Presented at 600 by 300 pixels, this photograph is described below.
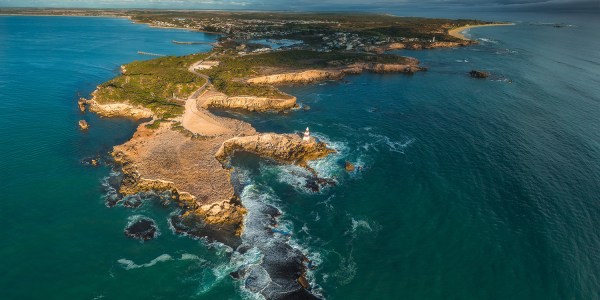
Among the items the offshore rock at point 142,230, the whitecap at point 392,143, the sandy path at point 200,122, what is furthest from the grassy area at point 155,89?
the whitecap at point 392,143

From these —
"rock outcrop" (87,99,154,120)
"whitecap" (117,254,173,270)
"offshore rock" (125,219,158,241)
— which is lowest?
"whitecap" (117,254,173,270)

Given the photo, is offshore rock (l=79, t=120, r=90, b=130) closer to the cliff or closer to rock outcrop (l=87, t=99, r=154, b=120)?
rock outcrop (l=87, t=99, r=154, b=120)

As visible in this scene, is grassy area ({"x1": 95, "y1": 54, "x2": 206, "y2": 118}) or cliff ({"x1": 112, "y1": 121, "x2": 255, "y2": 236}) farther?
grassy area ({"x1": 95, "y1": 54, "x2": 206, "y2": 118})

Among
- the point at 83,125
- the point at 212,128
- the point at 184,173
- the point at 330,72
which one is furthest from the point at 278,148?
the point at 330,72

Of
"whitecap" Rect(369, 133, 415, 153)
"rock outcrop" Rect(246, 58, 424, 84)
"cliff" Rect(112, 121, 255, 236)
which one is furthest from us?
"rock outcrop" Rect(246, 58, 424, 84)

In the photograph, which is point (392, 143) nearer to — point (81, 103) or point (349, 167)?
point (349, 167)

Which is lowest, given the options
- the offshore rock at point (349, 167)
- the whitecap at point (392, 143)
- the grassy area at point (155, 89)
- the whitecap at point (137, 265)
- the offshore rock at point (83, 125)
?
the whitecap at point (137, 265)

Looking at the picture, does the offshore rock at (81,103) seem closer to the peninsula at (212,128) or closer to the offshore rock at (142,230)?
the peninsula at (212,128)

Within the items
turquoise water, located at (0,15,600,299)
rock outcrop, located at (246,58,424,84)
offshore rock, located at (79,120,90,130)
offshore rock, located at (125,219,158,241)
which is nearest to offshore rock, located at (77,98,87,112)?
turquoise water, located at (0,15,600,299)
